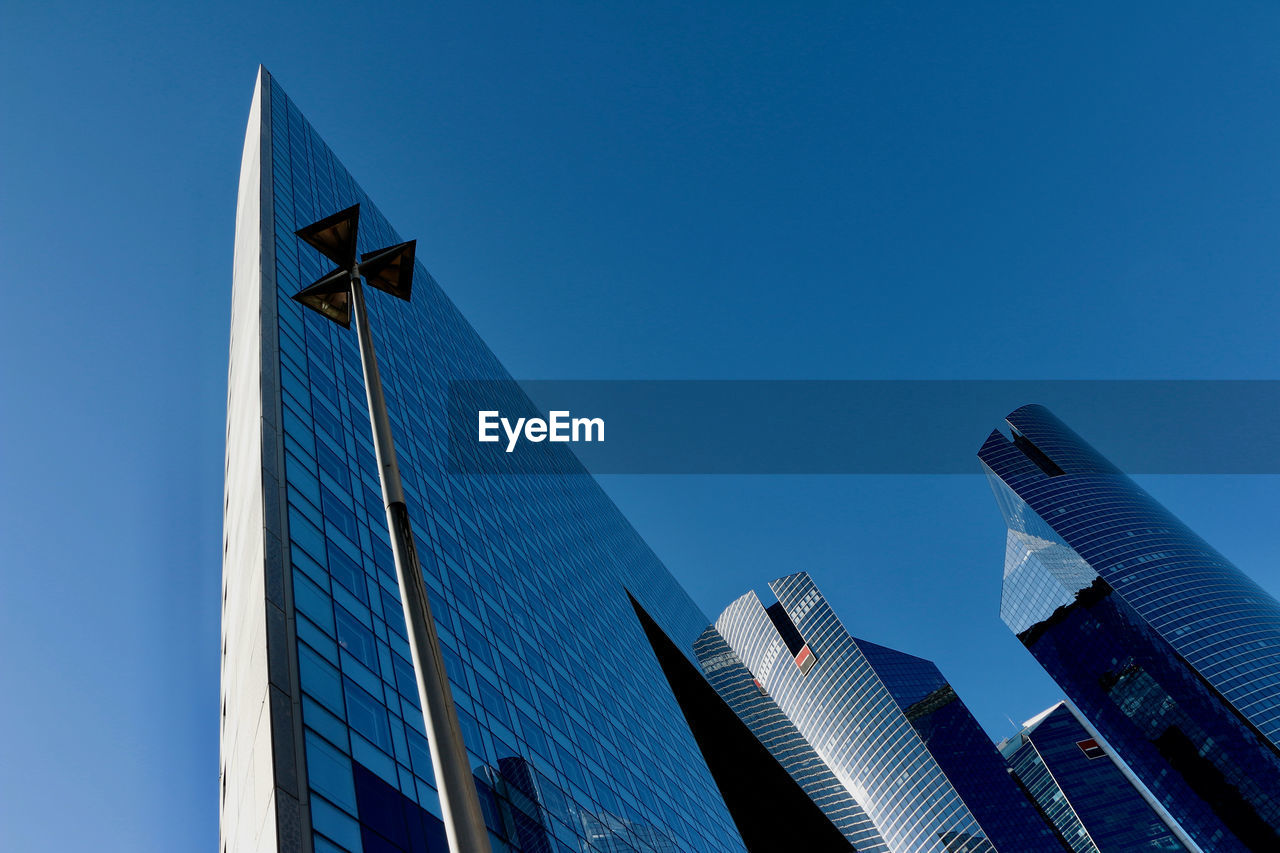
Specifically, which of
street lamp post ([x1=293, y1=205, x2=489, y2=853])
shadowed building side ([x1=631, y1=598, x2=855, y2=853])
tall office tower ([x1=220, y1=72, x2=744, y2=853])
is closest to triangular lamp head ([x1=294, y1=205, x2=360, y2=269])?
street lamp post ([x1=293, y1=205, x2=489, y2=853])

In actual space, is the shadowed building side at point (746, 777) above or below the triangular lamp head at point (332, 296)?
above

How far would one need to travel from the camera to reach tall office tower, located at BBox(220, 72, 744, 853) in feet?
67.1

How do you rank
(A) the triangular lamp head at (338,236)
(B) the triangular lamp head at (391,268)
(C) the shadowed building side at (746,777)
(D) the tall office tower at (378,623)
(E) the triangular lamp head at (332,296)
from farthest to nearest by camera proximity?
1. (C) the shadowed building side at (746,777)
2. (D) the tall office tower at (378,623)
3. (B) the triangular lamp head at (391,268)
4. (E) the triangular lamp head at (332,296)
5. (A) the triangular lamp head at (338,236)

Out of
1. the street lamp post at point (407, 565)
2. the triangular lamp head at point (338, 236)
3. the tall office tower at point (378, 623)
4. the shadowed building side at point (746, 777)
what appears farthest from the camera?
the shadowed building side at point (746, 777)

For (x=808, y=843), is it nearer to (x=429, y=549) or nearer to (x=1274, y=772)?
(x=429, y=549)

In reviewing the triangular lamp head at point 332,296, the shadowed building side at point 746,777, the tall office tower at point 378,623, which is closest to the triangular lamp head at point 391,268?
the triangular lamp head at point 332,296

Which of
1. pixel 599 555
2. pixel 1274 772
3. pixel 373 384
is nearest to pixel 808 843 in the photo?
pixel 599 555

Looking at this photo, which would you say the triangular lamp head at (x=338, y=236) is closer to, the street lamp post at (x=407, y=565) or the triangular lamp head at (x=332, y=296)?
the street lamp post at (x=407, y=565)

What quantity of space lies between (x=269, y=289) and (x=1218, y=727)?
22480cm

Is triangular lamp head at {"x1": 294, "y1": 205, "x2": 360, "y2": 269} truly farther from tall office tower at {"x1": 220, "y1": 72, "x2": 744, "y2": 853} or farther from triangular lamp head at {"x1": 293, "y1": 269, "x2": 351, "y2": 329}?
tall office tower at {"x1": 220, "y1": 72, "x2": 744, "y2": 853}

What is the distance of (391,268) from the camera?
36.1 feet

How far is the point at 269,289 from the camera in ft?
125

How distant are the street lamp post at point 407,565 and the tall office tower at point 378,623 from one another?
1117 cm

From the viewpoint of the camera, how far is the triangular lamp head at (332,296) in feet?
34.5
